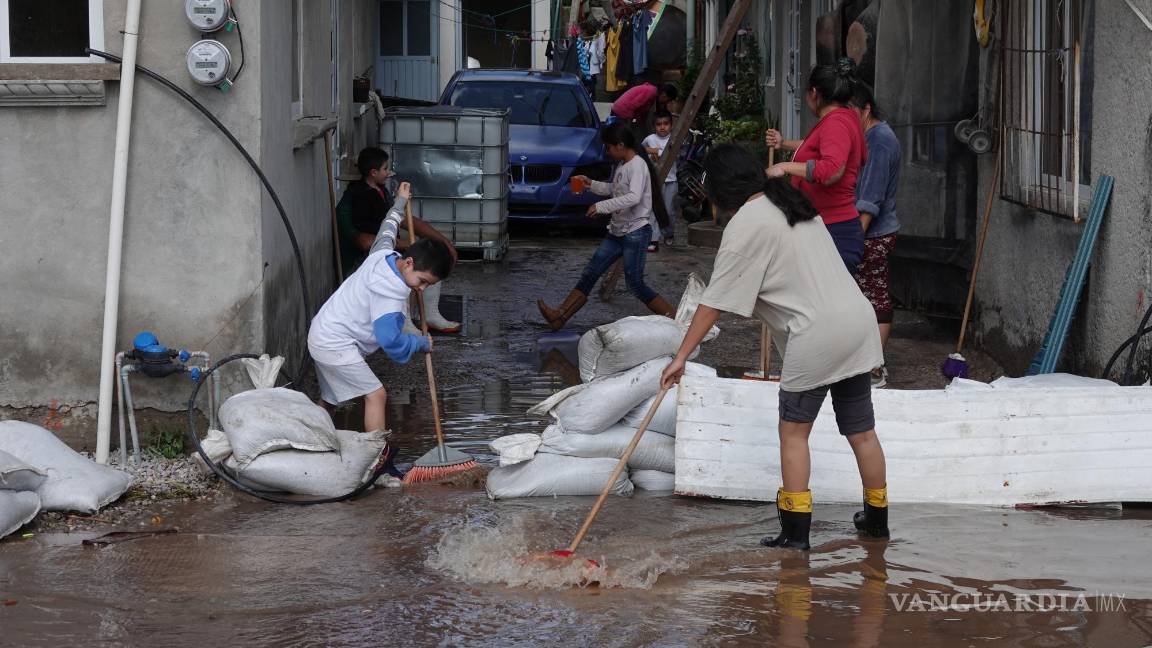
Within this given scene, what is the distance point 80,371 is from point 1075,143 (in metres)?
5.03

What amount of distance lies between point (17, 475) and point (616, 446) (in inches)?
97.0

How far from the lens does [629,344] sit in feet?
19.8

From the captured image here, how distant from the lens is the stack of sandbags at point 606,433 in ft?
19.0

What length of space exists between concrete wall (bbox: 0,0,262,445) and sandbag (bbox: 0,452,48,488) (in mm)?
907

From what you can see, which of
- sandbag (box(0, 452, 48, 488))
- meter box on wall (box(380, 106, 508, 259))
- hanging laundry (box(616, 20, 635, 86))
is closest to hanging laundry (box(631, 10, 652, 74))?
hanging laundry (box(616, 20, 635, 86))

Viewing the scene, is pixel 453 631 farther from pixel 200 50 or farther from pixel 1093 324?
pixel 1093 324

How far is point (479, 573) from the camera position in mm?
4758

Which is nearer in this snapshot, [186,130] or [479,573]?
[479,573]

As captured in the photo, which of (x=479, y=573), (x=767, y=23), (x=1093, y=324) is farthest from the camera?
(x=767, y=23)

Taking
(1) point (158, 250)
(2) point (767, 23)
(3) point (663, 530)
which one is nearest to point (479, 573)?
(3) point (663, 530)

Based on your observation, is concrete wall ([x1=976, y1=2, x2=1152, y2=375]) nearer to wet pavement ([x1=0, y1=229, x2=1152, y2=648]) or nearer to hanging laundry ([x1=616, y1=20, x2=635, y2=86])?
wet pavement ([x1=0, y1=229, x2=1152, y2=648])

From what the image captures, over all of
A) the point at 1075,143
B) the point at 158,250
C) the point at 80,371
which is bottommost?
the point at 80,371

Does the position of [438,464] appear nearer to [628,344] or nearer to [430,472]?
[430,472]

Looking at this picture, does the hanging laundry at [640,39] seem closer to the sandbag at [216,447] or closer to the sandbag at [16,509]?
the sandbag at [216,447]
